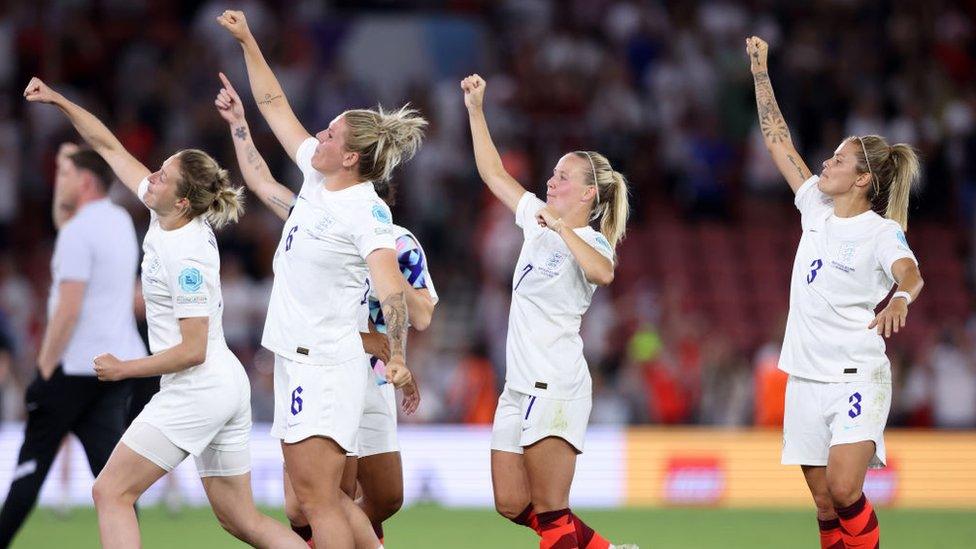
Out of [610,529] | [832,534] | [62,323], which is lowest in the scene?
[610,529]

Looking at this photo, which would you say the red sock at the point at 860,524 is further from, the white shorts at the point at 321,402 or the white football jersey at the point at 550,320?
the white shorts at the point at 321,402

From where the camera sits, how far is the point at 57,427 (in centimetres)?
865

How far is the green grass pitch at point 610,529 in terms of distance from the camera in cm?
1084

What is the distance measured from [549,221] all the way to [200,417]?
6.63 feet

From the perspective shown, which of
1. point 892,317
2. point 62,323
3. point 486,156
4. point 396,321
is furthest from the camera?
point 62,323

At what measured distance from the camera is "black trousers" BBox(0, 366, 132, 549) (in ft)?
27.9

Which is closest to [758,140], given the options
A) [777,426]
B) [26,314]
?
[777,426]

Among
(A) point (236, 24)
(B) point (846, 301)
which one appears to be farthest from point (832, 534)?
(A) point (236, 24)

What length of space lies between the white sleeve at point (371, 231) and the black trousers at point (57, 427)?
103 inches

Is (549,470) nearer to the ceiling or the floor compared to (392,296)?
nearer to the floor

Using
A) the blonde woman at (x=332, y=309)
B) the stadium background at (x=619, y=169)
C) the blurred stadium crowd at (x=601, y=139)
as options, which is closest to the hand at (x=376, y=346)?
the blonde woman at (x=332, y=309)

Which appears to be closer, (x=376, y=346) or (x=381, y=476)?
(x=376, y=346)

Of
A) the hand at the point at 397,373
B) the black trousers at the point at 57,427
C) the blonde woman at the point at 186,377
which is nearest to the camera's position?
the hand at the point at 397,373

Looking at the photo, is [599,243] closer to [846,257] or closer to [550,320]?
[550,320]
